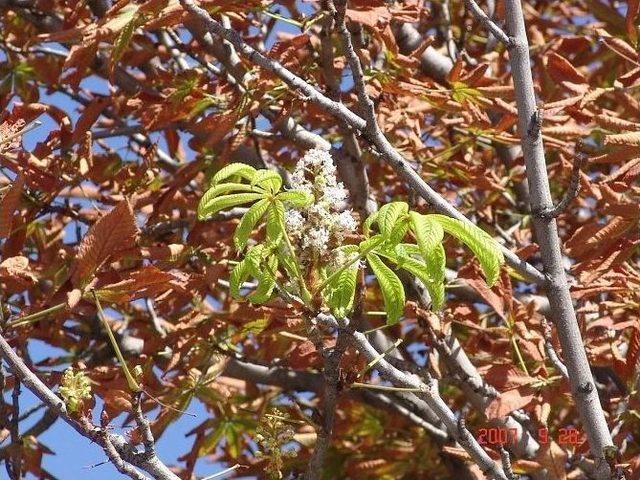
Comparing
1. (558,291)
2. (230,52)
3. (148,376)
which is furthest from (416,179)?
(148,376)

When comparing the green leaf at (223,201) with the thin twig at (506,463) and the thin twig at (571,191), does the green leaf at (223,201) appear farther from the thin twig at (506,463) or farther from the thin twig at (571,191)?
the thin twig at (506,463)

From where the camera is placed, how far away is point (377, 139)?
1.94m

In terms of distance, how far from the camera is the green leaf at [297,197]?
4.94 ft

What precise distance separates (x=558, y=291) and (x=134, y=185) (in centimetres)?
113

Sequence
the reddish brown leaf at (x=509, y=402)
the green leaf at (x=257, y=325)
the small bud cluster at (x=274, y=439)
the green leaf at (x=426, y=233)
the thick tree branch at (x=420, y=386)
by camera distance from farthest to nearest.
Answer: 1. the green leaf at (x=257, y=325)
2. the reddish brown leaf at (x=509, y=402)
3. the small bud cluster at (x=274, y=439)
4. the thick tree branch at (x=420, y=386)
5. the green leaf at (x=426, y=233)

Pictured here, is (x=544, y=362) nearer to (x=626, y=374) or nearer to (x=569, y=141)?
(x=626, y=374)

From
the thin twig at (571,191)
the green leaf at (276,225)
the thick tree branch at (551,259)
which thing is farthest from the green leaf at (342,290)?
the thick tree branch at (551,259)

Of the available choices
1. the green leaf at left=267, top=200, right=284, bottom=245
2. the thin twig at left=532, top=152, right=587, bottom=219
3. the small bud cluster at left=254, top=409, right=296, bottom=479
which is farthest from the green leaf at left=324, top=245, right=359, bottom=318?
the thin twig at left=532, top=152, right=587, bottom=219

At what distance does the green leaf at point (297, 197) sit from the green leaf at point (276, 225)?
16 mm

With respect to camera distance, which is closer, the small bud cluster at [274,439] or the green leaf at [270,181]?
the green leaf at [270,181]

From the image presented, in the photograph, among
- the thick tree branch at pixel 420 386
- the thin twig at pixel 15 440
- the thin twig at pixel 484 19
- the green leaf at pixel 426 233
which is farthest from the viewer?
the thin twig at pixel 15 440

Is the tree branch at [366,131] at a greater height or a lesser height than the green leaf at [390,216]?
greater

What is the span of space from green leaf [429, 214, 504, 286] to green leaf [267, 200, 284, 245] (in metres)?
0.21

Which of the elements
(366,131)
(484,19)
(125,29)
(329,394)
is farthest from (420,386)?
(125,29)
